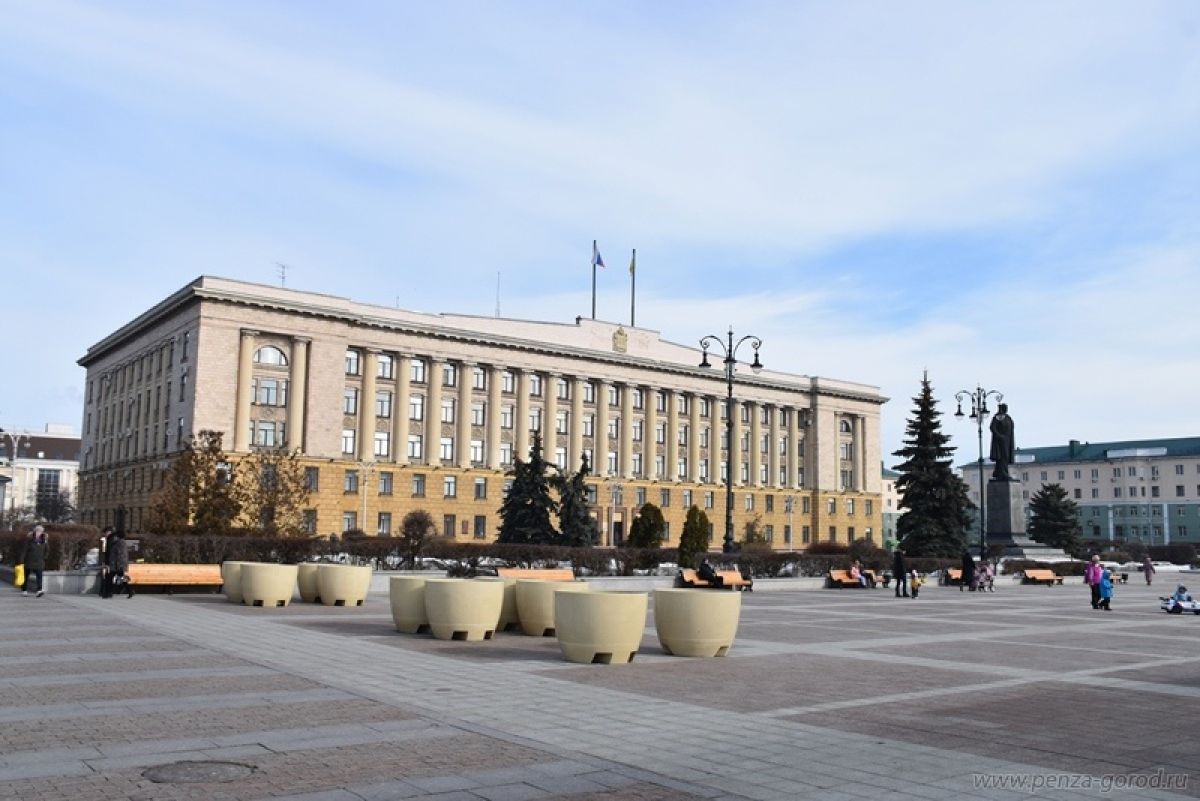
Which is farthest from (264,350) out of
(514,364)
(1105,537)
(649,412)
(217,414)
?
(1105,537)

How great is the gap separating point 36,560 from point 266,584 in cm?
549

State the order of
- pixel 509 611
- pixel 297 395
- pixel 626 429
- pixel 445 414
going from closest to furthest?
pixel 509 611, pixel 297 395, pixel 445 414, pixel 626 429

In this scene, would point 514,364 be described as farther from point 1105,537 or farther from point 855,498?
point 1105,537

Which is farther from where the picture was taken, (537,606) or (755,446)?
(755,446)

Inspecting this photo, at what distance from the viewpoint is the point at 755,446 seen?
100 metres

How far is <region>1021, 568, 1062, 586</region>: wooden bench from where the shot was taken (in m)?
43.5

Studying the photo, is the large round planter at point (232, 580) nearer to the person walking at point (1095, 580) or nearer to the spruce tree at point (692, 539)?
the spruce tree at point (692, 539)

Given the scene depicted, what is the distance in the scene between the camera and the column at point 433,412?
78062 mm

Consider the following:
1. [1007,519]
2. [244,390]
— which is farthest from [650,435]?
[1007,519]

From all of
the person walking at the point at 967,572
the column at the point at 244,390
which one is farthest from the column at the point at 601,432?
the person walking at the point at 967,572

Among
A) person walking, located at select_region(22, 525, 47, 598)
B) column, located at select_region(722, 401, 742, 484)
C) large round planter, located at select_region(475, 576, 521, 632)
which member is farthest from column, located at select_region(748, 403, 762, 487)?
large round planter, located at select_region(475, 576, 521, 632)

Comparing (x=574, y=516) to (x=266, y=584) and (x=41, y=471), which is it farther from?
(x=41, y=471)

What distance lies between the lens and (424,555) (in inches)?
1357

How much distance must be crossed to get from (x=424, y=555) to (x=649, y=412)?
5916 centimetres
